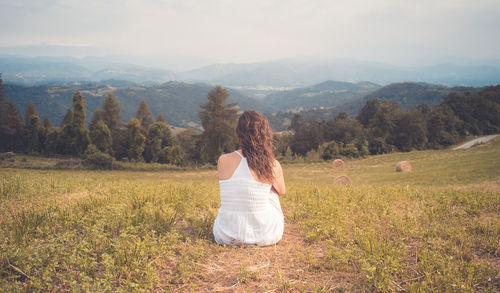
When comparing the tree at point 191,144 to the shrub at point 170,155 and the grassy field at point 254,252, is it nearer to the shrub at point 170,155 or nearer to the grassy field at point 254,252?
the shrub at point 170,155

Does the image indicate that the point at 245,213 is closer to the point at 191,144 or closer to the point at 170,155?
the point at 170,155

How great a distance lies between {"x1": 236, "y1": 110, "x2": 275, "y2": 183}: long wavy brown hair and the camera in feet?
13.7

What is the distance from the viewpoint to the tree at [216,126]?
4653 cm

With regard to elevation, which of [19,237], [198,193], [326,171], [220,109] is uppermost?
[220,109]

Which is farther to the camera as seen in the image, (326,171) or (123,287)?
(326,171)

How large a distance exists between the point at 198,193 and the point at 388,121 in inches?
2231

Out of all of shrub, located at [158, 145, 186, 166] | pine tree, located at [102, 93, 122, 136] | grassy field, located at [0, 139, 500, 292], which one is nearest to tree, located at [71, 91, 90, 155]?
pine tree, located at [102, 93, 122, 136]

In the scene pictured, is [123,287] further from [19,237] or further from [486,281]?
[486,281]

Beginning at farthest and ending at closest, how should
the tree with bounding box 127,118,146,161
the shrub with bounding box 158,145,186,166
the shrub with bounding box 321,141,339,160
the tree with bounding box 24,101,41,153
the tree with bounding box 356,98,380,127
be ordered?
the tree with bounding box 356,98,380,127 → the tree with bounding box 24,101,41,153 → the shrub with bounding box 158,145,186,166 → the tree with bounding box 127,118,146,161 → the shrub with bounding box 321,141,339,160

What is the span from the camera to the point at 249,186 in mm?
4141

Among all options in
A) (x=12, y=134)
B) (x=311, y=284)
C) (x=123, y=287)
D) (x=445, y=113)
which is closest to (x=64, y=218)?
(x=123, y=287)

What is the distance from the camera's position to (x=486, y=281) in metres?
3.02

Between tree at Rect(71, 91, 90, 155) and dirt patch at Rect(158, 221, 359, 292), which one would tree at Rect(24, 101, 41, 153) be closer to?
tree at Rect(71, 91, 90, 155)

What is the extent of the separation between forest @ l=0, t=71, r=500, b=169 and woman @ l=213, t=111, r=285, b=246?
4120cm
